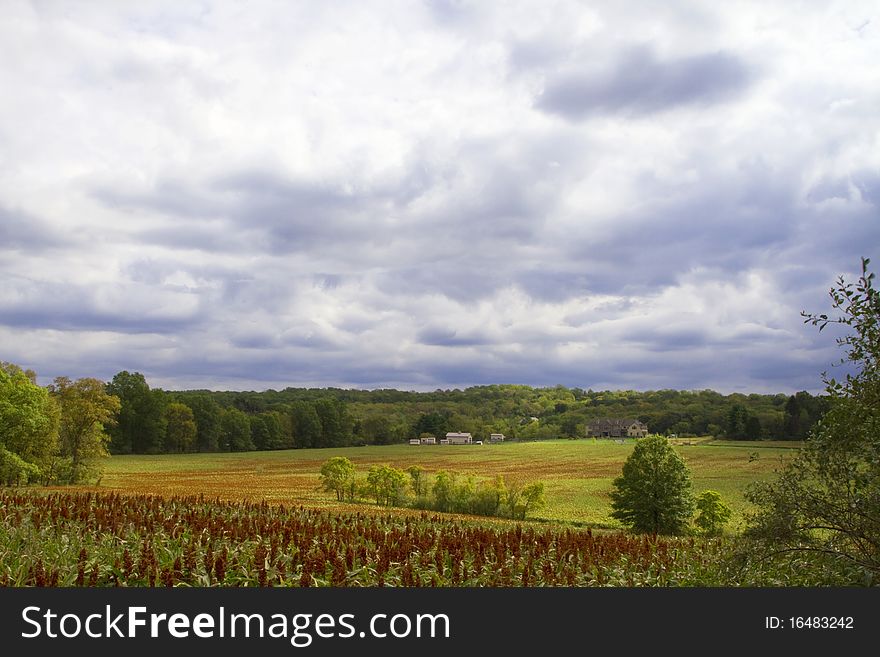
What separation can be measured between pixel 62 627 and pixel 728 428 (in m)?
123

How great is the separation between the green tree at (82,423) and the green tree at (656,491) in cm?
3834

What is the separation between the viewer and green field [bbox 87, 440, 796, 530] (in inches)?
2283

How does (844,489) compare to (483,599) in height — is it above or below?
above

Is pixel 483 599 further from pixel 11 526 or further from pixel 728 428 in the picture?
pixel 728 428

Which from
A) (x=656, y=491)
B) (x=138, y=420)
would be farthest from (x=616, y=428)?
(x=656, y=491)

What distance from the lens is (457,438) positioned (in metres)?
152

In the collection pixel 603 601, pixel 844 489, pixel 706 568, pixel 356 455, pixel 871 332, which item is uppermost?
pixel 871 332

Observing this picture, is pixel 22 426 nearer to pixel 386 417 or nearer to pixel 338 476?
pixel 338 476

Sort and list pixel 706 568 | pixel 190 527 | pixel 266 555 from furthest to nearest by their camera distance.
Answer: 1. pixel 190 527
2. pixel 706 568
3. pixel 266 555

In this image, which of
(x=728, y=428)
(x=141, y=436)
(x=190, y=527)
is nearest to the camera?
(x=190, y=527)

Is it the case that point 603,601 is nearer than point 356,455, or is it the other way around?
point 603,601

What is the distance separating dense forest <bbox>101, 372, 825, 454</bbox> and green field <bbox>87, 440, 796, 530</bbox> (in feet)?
20.4

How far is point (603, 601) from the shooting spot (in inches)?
363

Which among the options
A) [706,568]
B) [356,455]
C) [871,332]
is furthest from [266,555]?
[356,455]
